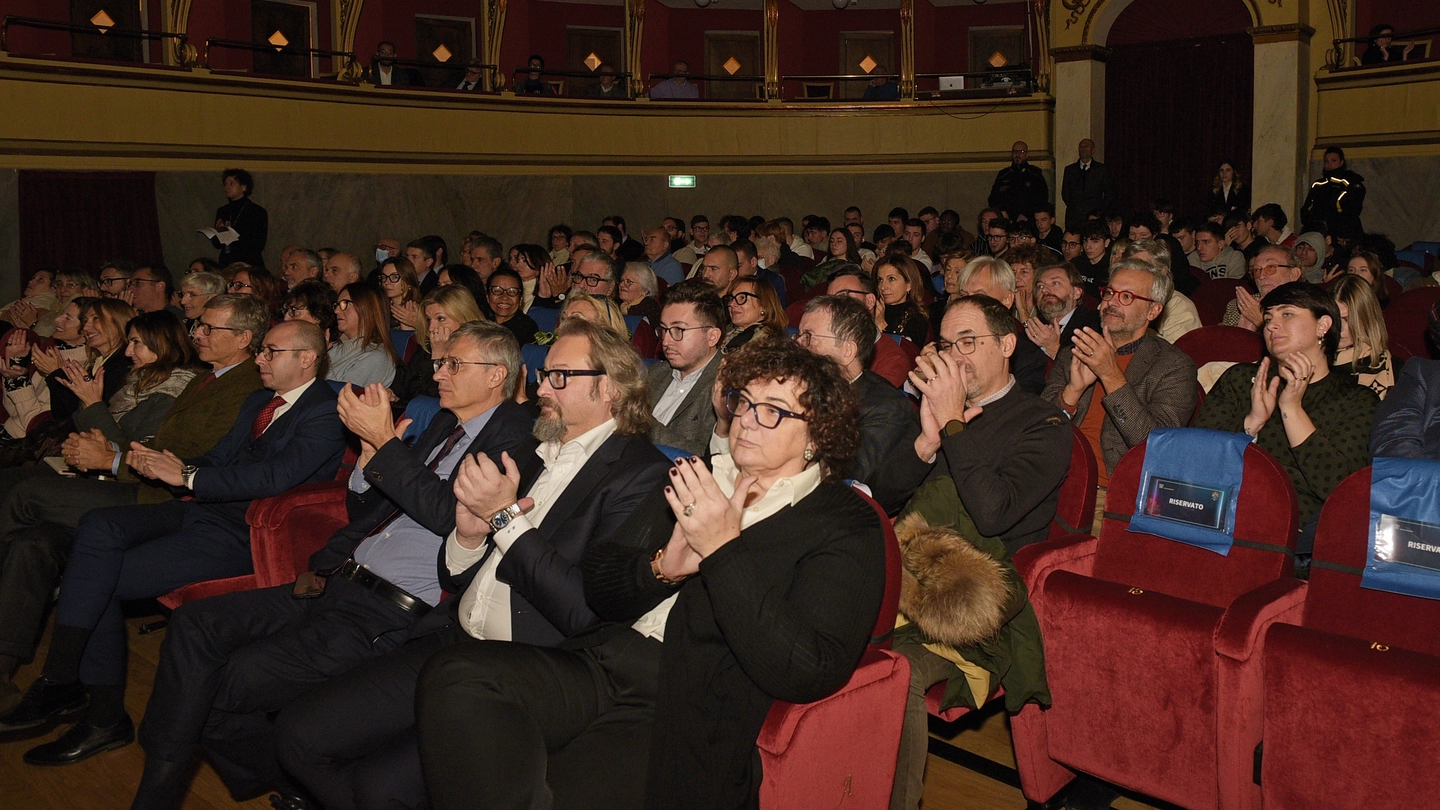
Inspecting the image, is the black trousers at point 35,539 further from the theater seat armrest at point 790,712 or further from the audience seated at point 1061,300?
the audience seated at point 1061,300

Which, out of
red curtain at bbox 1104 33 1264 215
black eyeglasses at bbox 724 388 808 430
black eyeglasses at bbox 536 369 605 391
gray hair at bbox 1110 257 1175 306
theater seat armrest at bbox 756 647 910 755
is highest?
red curtain at bbox 1104 33 1264 215

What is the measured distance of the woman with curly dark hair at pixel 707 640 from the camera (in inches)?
70.9

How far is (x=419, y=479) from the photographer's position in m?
2.53

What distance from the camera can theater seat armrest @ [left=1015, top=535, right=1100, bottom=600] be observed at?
2.52 meters

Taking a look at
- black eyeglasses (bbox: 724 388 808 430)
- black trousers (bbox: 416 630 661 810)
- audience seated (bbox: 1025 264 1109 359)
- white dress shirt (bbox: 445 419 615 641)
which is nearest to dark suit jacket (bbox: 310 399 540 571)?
white dress shirt (bbox: 445 419 615 641)

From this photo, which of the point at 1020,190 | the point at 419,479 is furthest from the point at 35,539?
the point at 1020,190

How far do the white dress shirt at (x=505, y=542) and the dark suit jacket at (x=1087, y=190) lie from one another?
836 cm

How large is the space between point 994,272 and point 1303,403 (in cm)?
175

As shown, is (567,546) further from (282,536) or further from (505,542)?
(282,536)

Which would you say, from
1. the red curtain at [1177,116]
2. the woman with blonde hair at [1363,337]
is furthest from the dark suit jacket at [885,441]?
the red curtain at [1177,116]

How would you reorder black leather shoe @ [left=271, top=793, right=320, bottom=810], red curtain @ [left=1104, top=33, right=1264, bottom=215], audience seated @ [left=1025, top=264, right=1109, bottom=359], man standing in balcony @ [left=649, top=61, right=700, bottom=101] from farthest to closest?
man standing in balcony @ [left=649, top=61, right=700, bottom=101]
red curtain @ [left=1104, top=33, right=1264, bottom=215]
audience seated @ [left=1025, top=264, right=1109, bottom=359]
black leather shoe @ [left=271, top=793, right=320, bottom=810]

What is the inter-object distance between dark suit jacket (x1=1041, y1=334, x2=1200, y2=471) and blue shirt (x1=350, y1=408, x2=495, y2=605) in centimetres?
184

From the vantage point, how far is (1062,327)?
4.58 metres

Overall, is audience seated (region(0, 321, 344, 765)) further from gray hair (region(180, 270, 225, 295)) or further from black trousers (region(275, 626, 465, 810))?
gray hair (region(180, 270, 225, 295))
